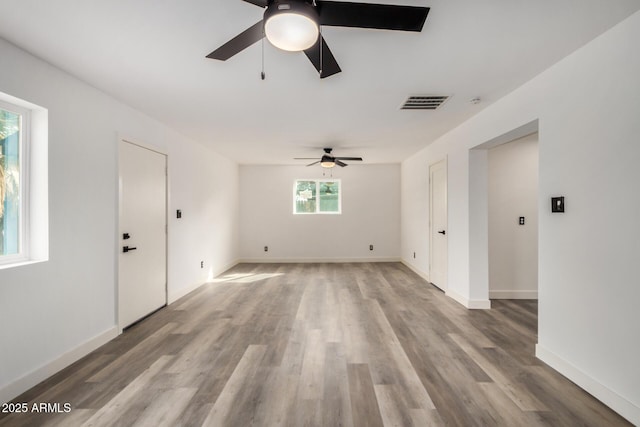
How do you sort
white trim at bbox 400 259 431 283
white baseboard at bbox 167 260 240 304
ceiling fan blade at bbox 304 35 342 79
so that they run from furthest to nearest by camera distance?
white trim at bbox 400 259 431 283, white baseboard at bbox 167 260 240 304, ceiling fan blade at bbox 304 35 342 79

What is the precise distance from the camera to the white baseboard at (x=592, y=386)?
5.96ft

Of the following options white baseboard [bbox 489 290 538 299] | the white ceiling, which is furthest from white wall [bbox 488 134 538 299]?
the white ceiling

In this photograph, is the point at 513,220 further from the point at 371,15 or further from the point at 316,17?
the point at 316,17

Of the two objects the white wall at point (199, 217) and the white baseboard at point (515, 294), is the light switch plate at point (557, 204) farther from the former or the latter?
the white wall at point (199, 217)

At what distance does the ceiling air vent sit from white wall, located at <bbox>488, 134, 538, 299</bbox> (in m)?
1.71

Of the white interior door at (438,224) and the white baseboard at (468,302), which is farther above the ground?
the white interior door at (438,224)

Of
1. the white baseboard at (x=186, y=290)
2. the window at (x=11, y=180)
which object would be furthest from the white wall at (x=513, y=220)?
the window at (x=11, y=180)

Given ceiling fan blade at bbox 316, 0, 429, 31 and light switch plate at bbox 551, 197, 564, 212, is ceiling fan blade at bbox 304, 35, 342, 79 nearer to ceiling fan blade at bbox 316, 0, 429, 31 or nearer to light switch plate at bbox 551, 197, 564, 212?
ceiling fan blade at bbox 316, 0, 429, 31

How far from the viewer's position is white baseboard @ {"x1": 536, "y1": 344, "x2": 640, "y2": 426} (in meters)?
1.82

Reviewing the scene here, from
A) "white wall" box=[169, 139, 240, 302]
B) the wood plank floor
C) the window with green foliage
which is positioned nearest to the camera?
the wood plank floor

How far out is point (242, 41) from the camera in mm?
1545

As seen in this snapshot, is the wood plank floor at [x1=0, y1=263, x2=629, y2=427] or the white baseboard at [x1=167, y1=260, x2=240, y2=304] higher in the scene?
the white baseboard at [x1=167, y1=260, x2=240, y2=304]

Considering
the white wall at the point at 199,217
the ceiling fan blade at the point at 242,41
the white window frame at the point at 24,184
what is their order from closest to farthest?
the ceiling fan blade at the point at 242,41
the white window frame at the point at 24,184
the white wall at the point at 199,217

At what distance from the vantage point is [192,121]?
383cm
